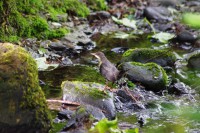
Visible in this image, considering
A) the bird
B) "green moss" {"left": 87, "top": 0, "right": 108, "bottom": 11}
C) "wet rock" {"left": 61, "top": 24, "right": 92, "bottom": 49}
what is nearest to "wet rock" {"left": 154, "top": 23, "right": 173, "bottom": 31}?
"green moss" {"left": 87, "top": 0, "right": 108, "bottom": 11}

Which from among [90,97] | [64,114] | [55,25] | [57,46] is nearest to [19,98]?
[64,114]

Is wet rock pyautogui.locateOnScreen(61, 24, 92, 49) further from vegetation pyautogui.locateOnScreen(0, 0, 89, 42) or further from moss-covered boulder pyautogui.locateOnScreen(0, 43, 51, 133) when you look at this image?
moss-covered boulder pyautogui.locateOnScreen(0, 43, 51, 133)

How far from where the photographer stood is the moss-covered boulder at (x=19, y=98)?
325 centimetres

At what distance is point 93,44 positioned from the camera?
8.38 m

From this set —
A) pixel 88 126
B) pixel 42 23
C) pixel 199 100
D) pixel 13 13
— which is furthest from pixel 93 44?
pixel 88 126

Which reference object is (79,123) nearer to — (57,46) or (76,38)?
(57,46)

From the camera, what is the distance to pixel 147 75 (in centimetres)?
569

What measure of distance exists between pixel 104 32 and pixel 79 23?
2.10 feet

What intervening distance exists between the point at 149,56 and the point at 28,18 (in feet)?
8.17

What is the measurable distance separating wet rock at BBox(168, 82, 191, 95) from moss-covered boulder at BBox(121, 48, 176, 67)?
1.17m

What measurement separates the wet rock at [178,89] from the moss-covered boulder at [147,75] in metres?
0.13

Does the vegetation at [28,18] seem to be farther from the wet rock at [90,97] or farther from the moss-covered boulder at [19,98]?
the moss-covered boulder at [19,98]

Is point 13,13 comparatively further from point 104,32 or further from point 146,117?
point 146,117

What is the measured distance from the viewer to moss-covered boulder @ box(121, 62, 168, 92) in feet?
18.3
